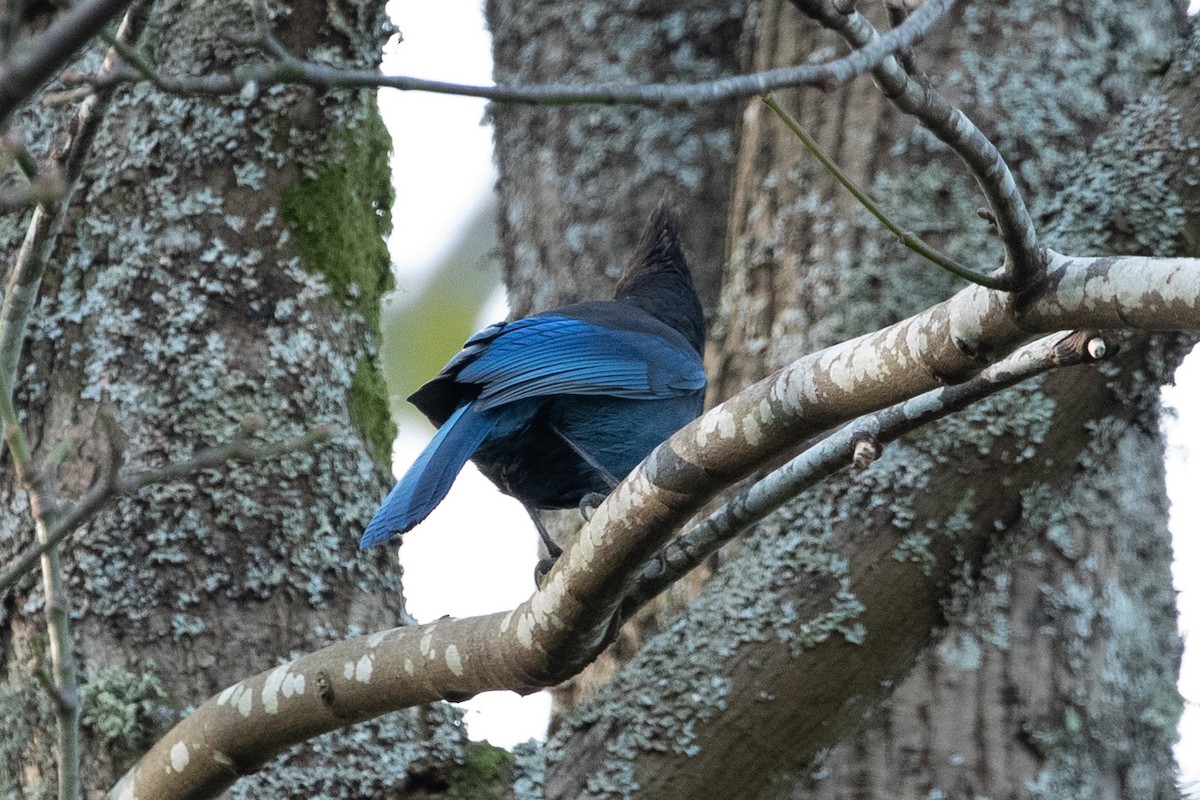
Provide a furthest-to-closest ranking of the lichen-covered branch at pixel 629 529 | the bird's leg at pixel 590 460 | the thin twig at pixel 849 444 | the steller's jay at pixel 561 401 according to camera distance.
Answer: the bird's leg at pixel 590 460
the steller's jay at pixel 561 401
the thin twig at pixel 849 444
the lichen-covered branch at pixel 629 529

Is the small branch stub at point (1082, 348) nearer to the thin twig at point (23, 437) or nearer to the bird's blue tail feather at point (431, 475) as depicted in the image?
the thin twig at point (23, 437)

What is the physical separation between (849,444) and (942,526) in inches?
38.8

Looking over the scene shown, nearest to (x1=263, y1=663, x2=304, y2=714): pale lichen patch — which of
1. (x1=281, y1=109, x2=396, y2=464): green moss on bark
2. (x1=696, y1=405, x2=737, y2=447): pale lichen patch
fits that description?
(x1=696, y1=405, x2=737, y2=447): pale lichen patch

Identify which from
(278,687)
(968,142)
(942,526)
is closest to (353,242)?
(278,687)

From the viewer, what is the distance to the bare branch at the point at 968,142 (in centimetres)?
186

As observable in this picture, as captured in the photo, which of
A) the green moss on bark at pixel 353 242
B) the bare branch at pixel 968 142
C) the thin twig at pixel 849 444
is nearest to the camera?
the bare branch at pixel 968 142

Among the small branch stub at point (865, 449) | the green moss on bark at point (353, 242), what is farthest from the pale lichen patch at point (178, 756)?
the small branch stub at point (865, 449)

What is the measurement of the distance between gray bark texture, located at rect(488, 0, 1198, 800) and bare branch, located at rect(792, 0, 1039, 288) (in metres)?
1.39

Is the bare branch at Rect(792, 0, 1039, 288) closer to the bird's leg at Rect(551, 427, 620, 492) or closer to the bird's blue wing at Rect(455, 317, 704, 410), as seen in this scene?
the bird's blue wing at Rect(455, 317, 704, 410)

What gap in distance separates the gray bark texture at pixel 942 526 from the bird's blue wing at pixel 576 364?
192 mm

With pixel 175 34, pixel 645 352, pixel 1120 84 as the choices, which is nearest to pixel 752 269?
pixel 645 352

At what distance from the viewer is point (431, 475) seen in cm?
337

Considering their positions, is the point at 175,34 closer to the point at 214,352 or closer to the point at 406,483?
the point at 214,352

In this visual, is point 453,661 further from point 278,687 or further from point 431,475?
point 431,475
